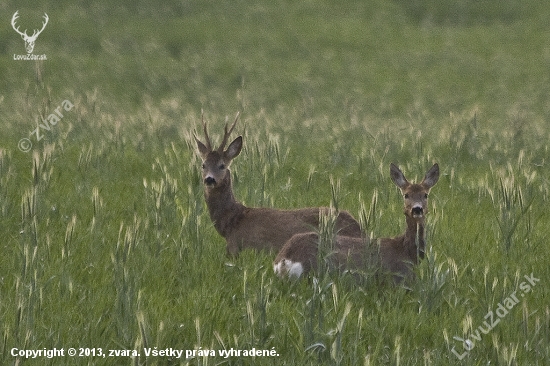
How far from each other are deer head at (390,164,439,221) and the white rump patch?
904 millimetres

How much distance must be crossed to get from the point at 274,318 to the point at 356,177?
4300 millimetres

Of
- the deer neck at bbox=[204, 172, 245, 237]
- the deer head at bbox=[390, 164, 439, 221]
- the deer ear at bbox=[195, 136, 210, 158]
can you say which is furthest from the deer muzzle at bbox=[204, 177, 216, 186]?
the deer head at bbox=[390, 164, 439, 221]

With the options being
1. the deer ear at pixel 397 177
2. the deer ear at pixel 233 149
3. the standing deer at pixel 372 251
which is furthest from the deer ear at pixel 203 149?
the deer ear at pixel 397 177

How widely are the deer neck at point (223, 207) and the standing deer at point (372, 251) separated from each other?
Result: 4.14ft

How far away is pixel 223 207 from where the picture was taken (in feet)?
23.5

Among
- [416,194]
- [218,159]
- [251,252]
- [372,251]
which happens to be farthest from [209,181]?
[372,251]

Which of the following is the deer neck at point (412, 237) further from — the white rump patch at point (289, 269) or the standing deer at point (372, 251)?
A: the white rump patch at point (289, 269)

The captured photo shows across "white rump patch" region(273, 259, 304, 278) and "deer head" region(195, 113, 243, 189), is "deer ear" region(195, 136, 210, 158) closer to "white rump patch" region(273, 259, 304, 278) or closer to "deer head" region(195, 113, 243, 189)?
"deer head" region(195, 113, 243, 189)

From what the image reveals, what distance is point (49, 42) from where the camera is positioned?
28.0 meters

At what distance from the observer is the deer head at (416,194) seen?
225 inches

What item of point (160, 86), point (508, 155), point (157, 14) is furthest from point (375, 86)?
point (508, 155)

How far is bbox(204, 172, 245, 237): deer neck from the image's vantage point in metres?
6.96

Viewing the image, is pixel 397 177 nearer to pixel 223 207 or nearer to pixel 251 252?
pixel 251 252

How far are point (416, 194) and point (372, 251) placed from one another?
30.3 inches
